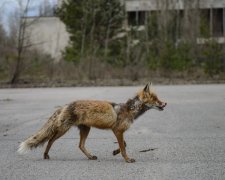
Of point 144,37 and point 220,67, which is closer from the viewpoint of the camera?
point 220,67

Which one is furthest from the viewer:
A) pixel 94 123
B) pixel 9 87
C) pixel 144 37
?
pixel 144 37

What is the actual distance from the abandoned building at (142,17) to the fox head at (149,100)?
45.7 meters

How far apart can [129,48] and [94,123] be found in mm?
36975

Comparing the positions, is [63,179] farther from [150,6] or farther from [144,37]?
[150,6]

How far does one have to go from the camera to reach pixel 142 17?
236 feet

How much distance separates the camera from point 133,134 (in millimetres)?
13875

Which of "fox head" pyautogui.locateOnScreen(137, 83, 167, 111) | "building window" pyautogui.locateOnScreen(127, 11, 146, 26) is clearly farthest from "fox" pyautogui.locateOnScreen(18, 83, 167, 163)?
"building window" pyautogui.locateOnScreen(127, 11, 146, 26)

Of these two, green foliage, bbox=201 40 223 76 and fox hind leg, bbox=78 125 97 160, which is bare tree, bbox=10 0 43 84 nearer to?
green foliage, bbox=201 40 223 76

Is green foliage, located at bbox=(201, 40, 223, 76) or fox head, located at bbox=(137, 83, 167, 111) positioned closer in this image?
fox head, located at bbox=(137, 83, 167, 111)

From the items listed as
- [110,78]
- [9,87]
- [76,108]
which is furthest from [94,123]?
[110,78]

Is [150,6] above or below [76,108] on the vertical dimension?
above

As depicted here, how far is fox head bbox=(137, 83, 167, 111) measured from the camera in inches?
401

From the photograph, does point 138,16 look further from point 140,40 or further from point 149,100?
point 149,100

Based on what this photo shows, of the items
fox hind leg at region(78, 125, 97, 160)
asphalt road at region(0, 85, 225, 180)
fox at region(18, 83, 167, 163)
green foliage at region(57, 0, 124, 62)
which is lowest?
asphalt road at region(0, 85, 225, 180)
